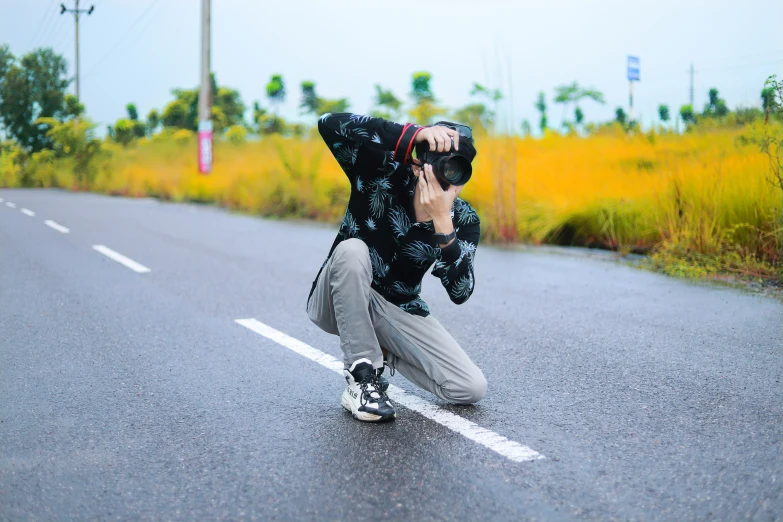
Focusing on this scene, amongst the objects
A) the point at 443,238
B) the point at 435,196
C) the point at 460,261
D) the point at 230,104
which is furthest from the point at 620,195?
the point at 230,104

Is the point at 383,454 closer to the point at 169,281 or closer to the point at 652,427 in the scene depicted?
the point at 652,427

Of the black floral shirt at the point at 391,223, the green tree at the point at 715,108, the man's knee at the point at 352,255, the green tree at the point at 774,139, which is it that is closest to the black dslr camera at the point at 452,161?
the black floral shirt at the point at 391,223

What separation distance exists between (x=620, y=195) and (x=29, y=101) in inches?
1981

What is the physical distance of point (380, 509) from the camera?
8.44 ft

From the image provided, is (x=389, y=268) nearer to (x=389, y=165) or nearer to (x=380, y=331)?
(x=380, y=331)

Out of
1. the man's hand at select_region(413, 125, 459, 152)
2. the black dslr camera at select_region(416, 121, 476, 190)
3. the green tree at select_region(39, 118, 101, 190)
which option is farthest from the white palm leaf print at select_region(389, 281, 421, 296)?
the green tree at select_region(39, 118, 101, 190)

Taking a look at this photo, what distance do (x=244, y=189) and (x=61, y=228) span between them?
6.12m

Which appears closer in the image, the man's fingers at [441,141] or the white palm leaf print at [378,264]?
the man's fingers at [441,141]

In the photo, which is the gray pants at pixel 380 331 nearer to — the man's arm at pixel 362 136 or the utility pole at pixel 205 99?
the man's arm at pixel 362 136

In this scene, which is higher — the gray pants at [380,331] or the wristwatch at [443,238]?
the wristwatch at [443,238]

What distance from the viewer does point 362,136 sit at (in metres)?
3.38

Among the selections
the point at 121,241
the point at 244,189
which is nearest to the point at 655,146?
the point at 121,241

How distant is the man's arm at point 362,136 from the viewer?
317 cm

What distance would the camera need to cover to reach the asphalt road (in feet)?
8.74
